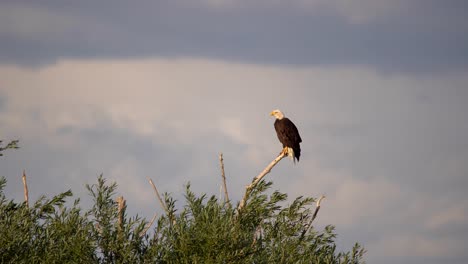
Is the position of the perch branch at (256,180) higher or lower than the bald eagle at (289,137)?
lower

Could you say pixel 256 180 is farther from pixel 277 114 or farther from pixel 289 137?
pixel 277 114

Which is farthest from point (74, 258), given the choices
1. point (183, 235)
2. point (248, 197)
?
point (248, 197)

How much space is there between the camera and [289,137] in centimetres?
3803

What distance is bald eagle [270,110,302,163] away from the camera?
37.3m

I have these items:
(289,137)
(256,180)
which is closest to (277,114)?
(289,137)

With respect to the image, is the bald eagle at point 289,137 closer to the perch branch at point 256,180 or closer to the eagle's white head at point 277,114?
the eagle's white head at point 277,114

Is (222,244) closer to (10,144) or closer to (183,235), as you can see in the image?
(183,235)

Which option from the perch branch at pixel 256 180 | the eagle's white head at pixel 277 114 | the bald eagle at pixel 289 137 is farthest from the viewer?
the eagle's white head at pixel 277 114

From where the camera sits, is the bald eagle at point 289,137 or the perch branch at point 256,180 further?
the bald eagle at point 289,137

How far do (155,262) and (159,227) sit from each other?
1164 mm

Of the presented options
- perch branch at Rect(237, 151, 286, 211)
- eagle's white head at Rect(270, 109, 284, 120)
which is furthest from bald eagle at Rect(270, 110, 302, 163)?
perch branch at Rect(237, 151, 286, 211)

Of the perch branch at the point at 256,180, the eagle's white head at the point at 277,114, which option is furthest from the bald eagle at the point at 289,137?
the perch branch at the point at 256,180

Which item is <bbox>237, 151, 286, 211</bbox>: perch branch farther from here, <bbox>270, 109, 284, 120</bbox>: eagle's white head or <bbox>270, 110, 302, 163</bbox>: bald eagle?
<bbox>270, 109, 284, 120</bbox>: eagle's white head

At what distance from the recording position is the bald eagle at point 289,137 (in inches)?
1469
